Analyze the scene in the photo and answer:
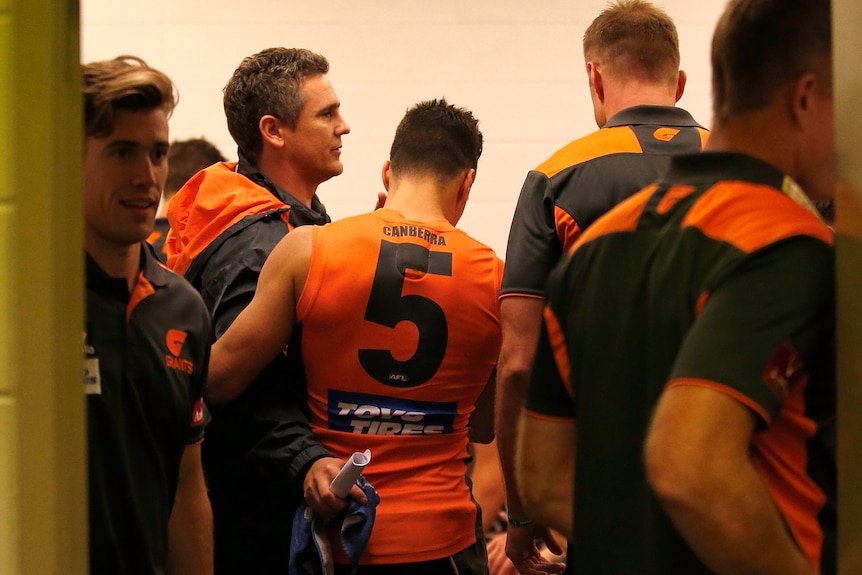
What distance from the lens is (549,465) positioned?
4.48 feet

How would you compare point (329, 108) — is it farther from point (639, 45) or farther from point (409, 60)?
point (409, 60)

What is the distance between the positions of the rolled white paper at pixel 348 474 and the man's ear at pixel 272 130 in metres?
1.04

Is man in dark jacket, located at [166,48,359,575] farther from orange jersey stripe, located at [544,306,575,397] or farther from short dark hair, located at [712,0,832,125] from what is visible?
short dark hair, located at [712,0,832,125]

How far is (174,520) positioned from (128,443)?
0.78 feet

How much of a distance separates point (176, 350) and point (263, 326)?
0.48m

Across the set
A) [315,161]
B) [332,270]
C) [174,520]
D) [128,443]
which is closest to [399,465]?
[332,270]

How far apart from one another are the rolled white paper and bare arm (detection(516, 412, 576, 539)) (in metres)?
0.76

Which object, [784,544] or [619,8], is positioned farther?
[619,8]

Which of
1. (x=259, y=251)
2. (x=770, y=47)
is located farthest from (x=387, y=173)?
(x=770, y=47)

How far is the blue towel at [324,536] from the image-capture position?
7.07 ft

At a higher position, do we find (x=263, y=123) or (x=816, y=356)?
(x=263, y=123)

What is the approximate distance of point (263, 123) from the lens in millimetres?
2852

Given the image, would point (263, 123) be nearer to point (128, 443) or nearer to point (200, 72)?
point (128, 443)

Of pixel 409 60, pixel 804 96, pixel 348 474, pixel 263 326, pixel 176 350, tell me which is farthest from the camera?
pixel 409 60
